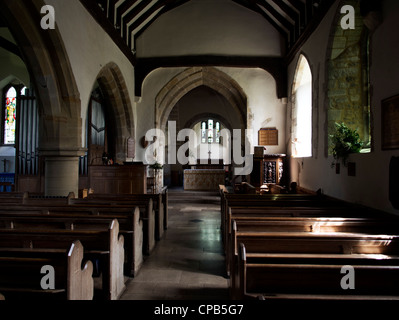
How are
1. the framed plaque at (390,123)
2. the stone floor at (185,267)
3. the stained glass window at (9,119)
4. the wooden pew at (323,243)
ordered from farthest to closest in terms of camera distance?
the stained glass window at (9,119) → the framed plaque at (390,123) → the stone floor at (185,267) → the wooden pew at (323,243)

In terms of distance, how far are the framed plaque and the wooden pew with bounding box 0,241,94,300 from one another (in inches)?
137

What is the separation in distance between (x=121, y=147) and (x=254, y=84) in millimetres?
4685

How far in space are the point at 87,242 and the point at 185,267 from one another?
4.12 ft

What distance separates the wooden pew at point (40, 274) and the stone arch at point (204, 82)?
8.31 m

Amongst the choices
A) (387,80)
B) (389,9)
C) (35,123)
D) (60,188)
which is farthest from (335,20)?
(35,123)

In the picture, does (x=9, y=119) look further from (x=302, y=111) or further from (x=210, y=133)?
(x=210, y=133)

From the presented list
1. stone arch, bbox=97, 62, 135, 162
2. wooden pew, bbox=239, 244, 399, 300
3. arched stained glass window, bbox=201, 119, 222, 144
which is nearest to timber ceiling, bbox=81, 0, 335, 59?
stone arch, bbox=97, 62, 135, 162

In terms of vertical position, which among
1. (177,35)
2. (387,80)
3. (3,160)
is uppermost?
(177,35)

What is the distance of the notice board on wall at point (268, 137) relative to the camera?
9344 mm

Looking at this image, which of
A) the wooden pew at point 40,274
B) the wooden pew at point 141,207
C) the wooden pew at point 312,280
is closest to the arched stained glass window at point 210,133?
the wooden pew at point 141,207

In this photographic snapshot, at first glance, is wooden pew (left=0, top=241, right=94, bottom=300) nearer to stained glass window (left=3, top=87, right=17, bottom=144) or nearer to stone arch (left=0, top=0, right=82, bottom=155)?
stone arch (left=0, top=0, right=82, bottom=155)

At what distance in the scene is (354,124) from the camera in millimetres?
5617

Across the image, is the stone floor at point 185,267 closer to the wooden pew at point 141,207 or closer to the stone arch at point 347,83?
the wooden pew at point 141,207
